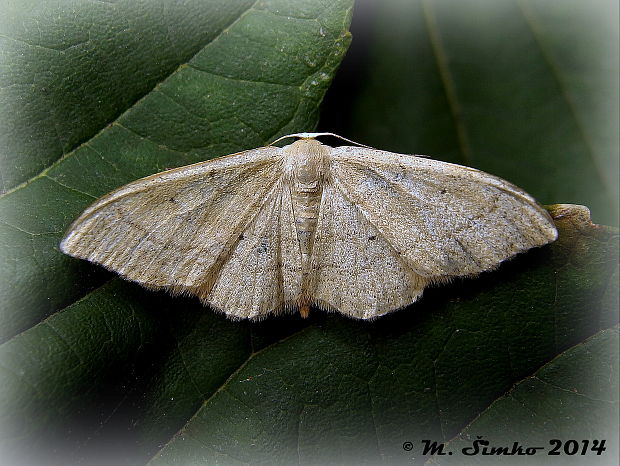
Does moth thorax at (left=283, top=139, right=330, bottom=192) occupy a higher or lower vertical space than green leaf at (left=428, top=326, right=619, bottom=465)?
higher

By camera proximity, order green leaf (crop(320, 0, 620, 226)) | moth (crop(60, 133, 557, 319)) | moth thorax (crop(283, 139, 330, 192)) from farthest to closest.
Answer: green leaf (crop(320, 0, 620, 226)) < moth thorax (crop(283, 139, 330, 192)) < moth (crop(60, 133, 557, 319))

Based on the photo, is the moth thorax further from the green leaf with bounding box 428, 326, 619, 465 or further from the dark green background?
the green leaf with bounding box 428, 326, 619, 465

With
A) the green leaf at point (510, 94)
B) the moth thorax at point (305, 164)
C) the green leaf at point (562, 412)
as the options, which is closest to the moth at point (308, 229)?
the moth thorax at point (305, 164)

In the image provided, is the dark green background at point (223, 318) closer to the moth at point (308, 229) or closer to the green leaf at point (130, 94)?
the green leaf at point (130, 94)

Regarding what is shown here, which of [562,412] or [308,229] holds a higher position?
[308,229]

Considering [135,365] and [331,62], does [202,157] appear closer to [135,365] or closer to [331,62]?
[331,62]

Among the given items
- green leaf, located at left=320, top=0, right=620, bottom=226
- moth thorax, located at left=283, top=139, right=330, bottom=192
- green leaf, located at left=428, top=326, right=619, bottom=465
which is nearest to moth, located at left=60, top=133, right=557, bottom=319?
moth thorax, located at left=283, top=139, right=330, bottom=192

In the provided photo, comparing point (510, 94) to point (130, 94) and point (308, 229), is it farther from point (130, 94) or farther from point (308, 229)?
point (130, 94)

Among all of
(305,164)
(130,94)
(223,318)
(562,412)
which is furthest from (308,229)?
(562,412)
